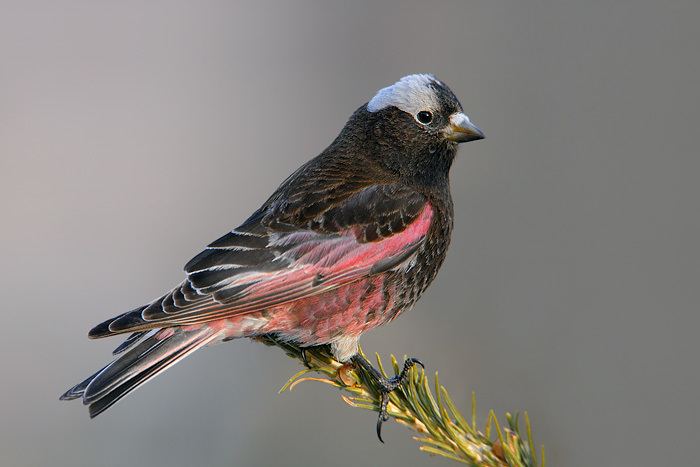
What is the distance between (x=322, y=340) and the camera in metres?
3.24

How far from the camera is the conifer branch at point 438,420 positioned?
2332 millimetres

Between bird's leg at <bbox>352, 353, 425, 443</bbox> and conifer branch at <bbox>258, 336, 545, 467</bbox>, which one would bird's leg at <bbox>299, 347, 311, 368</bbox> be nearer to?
conifer branch at <bbox>258, 336, 545, 467</bbox>

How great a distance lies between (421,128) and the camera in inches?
143

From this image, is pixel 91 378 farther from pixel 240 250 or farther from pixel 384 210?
pixel 384 210

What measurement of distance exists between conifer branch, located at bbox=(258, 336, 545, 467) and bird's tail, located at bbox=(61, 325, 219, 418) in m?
0.48

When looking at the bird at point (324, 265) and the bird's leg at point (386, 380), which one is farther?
the bird at point (324, 265)

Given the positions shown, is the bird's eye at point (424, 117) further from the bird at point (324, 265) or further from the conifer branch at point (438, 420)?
the conifer branch at point (438, 420)

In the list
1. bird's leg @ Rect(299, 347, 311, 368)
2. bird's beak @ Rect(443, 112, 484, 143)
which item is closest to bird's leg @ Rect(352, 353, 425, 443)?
bird's leg @ Rect(299, 347, 311, 368)

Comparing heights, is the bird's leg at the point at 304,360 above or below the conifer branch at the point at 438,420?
above

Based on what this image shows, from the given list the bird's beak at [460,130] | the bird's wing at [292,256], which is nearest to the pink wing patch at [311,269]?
the bird's wing at [292,256]

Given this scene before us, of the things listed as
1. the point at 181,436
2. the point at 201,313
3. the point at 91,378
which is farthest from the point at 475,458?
the point at 181,436

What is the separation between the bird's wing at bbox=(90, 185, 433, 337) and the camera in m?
3.10

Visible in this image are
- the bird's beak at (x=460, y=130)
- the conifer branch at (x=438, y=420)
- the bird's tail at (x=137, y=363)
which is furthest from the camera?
the bird's beak at (x=460, y=130)

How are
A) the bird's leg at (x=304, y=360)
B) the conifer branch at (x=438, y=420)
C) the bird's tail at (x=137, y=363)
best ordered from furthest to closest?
the bird's leg at (x=304, y=360) → the bird's tail at (x=137, y=363) → the conifer branch at (x=438, y=420)
